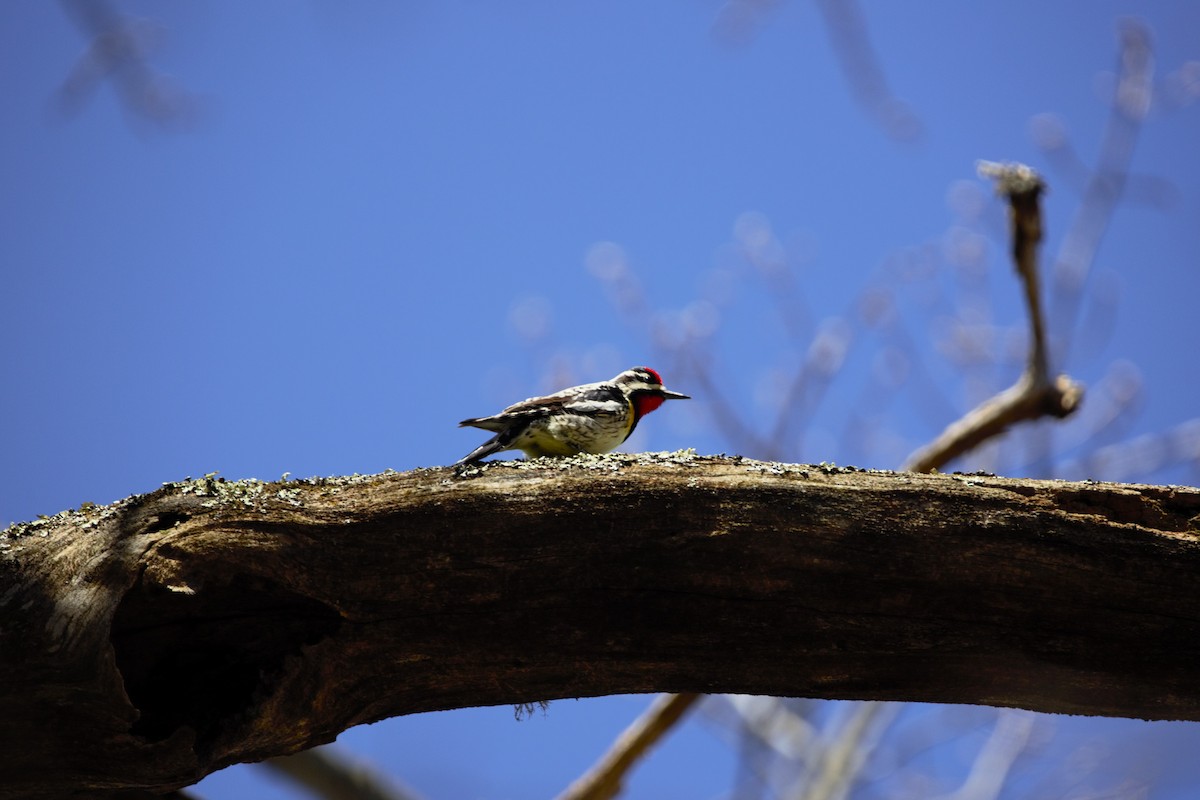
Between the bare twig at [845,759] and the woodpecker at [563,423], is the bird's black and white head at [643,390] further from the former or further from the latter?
the bare twig at [845,759]

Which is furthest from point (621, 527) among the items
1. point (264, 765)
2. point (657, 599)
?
point (264, 765)

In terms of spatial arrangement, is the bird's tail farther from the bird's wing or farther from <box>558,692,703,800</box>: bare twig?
<box>558,692,703,800</box>: bare twig

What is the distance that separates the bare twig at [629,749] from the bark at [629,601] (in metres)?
2.37

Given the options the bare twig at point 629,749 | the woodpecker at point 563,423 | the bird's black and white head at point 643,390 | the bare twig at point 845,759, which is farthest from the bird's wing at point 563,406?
the bare twig at point 845,759

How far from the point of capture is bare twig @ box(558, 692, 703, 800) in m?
5.28

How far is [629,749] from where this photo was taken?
17.8 feet

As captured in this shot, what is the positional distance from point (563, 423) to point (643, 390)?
3.63ft

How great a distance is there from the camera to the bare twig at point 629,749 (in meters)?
5.28

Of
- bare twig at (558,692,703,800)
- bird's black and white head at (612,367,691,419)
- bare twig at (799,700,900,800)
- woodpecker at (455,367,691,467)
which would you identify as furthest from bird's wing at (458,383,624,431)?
bare twig at (799,700,900,800)

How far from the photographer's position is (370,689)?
301 cm

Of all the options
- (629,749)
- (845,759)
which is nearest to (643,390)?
(629,749)

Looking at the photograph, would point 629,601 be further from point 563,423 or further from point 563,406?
point 563,406

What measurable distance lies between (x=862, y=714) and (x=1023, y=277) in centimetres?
411

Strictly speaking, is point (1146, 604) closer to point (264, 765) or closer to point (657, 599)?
point (657, 599)
